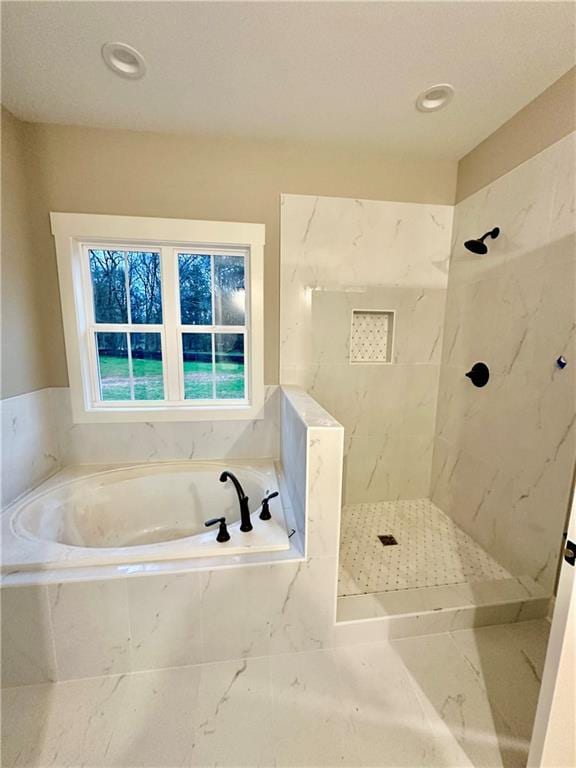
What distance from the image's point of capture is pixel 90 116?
1748 mm

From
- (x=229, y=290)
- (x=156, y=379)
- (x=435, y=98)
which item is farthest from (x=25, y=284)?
(x=435, y=98)

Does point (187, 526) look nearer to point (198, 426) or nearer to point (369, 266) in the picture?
point (198, 426)

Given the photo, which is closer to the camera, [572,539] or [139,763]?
[572,539]

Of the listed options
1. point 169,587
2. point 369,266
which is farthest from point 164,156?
point 169,587

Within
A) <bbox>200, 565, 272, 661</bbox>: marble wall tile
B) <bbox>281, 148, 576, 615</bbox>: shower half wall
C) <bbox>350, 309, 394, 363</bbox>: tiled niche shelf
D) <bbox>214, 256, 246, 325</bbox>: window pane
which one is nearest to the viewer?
<bbox>200, 565, 272, 661</bbox>: marble wall tile

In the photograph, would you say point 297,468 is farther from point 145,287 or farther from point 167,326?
point 145,287

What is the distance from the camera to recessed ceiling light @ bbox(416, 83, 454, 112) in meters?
1.53

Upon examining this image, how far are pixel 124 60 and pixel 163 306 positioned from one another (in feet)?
3.87

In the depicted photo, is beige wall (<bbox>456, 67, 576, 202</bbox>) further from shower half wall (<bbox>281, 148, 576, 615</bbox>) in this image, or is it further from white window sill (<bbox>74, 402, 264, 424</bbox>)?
white window sill (<bbox>74, 402, 264, 424</bbox>)

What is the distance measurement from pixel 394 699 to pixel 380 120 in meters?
2.78

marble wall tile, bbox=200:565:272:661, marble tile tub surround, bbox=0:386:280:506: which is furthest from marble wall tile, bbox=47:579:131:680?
marble tile tub surround, bbox=0:386:280:506

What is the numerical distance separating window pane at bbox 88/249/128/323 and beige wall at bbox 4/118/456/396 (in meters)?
0.23

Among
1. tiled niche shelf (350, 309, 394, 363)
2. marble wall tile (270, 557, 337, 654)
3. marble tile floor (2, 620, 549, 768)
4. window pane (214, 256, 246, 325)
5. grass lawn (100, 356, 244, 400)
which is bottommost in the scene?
marble tile floor (2, 620, 549, 768)

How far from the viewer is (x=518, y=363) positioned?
168 cm
